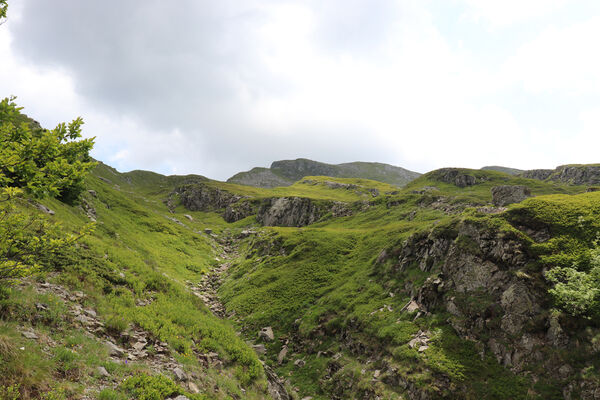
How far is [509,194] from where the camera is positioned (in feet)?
140

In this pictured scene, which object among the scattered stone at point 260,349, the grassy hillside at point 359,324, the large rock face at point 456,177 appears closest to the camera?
the grassy hillside at point 359,324

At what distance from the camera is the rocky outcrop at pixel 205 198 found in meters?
149

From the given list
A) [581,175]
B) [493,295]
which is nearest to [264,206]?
[493,295]

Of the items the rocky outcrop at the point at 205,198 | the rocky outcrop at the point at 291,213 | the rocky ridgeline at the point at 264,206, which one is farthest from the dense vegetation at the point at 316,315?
the rocky outcrop at the point at 205,198

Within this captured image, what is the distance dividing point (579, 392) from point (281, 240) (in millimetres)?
43874

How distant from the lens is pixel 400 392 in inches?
712

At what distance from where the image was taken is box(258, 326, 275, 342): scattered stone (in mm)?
28656

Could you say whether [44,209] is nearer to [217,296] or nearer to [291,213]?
[217,296]

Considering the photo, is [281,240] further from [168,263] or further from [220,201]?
[220,201]

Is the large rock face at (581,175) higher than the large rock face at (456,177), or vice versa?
the large rock face at (581,175)

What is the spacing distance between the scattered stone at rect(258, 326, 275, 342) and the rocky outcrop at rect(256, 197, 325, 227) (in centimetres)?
7081

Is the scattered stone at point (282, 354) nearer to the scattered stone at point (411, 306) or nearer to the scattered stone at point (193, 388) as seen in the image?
the scattered stone at point (411, 306)

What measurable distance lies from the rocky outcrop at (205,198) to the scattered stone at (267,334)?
11845 centimetres

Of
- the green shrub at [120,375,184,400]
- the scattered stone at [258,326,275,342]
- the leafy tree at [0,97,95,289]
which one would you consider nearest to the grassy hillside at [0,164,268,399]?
the green shrub at [120,375,184,400]
